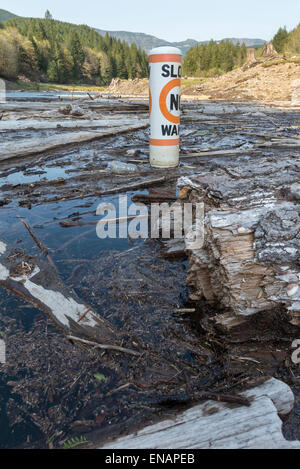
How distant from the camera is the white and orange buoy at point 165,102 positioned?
5.74 meters

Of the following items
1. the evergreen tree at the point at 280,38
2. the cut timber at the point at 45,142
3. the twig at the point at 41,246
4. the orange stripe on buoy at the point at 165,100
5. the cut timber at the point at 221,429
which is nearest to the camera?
the cut timber at the point at 221,429

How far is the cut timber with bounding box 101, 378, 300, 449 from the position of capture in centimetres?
150


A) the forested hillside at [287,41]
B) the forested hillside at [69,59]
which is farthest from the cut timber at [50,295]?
the forested hillside at [69,59]

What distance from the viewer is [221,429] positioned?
1569 millimetres

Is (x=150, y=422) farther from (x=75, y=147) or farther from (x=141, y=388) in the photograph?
(x=75, y=147)

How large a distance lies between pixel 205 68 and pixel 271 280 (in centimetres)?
10310

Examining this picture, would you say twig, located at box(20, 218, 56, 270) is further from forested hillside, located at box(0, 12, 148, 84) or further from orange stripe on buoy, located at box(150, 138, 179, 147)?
forested hillside, located at box(0, 12, 148, 84)

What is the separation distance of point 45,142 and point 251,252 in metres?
7.87

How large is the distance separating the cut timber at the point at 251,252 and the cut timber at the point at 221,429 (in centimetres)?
73

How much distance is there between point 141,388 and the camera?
1905 millimetres

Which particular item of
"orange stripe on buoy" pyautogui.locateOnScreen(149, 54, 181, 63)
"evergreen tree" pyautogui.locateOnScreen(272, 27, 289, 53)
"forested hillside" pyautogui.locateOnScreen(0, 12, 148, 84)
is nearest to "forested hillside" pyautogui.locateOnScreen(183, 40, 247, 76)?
"evergreen tree" pyautogui.locateOnScreen(272, 27, 289, 53)

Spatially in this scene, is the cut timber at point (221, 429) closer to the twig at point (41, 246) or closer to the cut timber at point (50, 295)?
the cut timber at point (50, 295)

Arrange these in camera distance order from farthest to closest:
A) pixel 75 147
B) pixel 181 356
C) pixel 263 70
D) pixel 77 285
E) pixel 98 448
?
pixel 263 70
pixel 75 147
pixel 77 285
pixel 181 356
pixel 98 448

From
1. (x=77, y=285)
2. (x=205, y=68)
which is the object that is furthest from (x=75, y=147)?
(x=205, y=68)
